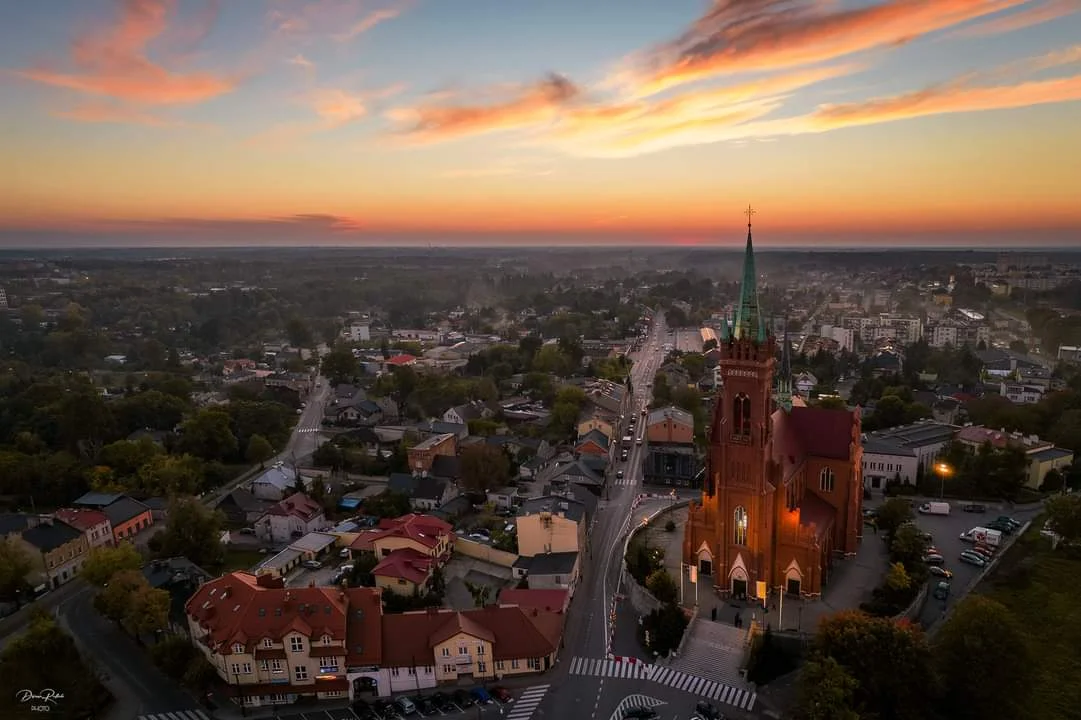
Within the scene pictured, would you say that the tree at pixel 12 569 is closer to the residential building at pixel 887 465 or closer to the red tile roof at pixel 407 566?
the red tile roof at pixel 407 566

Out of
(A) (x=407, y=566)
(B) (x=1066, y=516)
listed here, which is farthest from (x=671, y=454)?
(B) (x=1066, y=516)

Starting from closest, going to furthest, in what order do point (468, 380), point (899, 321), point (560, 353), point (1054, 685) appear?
point (1054, 685) → point (468, 380) → point (560, 353) → point (899, 321)

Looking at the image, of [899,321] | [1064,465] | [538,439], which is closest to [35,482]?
[538,439]

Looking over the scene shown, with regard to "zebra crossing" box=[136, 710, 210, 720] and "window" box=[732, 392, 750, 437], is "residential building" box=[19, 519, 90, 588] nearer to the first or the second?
"zebra crossing" box=[136, 710, 210, 720]

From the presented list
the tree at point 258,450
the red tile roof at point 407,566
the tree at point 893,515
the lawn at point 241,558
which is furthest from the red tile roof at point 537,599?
the tree at point 258,450

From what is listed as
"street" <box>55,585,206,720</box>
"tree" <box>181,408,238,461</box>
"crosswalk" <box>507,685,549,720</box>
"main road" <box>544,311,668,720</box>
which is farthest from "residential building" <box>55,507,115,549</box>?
"main road" <box>544,311,668,720</box>

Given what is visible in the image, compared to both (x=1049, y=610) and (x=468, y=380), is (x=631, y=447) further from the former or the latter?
(x=1049, y=610)

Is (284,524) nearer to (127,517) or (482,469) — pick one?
(127,517)
